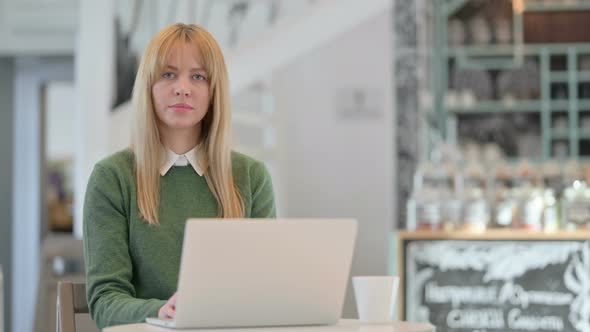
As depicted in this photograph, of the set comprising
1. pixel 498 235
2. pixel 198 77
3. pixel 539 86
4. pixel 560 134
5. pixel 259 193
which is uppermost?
pixel 539 86

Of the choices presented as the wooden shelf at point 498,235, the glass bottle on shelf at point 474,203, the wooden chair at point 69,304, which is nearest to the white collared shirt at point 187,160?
the wooden chair at point 69,304

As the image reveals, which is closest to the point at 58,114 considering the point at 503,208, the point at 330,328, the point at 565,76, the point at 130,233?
the point at 503,208

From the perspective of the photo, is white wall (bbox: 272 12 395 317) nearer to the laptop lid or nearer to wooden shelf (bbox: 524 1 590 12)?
wooden shelf (bbox: 524 1 590 12)

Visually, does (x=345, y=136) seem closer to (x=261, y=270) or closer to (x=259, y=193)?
(x=259, y=193)

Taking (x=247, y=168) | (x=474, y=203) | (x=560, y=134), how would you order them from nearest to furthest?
1. (x=247, y=168)
2. (x=474, y=203)
3. (x=560, y=134)

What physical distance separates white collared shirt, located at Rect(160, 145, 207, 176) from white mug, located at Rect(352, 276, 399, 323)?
0.39 metres

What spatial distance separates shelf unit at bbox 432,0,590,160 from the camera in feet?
28.8

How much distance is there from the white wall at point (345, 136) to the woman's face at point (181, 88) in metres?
4.68

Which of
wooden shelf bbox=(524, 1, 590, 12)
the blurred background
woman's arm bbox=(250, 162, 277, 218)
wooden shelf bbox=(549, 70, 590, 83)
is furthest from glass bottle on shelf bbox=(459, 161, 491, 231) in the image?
wooden shelf bbox=(524, 1, 590, 12)

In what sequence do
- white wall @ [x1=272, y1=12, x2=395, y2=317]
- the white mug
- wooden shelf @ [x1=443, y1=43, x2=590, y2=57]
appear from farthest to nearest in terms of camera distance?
wooden shelf @ [x1=443, y1=43, x2=590, y2=57] → white wall @ [x1=272, y1=12, x2=395, y2=317] → the white mug

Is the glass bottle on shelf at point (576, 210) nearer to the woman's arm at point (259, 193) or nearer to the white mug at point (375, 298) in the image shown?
the woman's arm at point (259, 193)

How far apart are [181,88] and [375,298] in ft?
1.62

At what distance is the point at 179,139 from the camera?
2.00m

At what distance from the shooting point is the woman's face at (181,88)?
1907 millimetres
